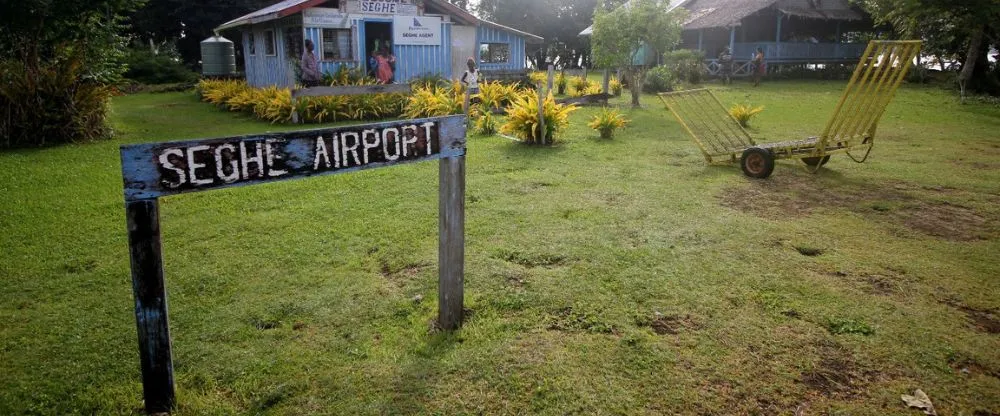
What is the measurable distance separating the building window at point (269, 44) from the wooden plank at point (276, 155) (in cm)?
1735

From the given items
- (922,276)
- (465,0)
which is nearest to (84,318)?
(922,276)

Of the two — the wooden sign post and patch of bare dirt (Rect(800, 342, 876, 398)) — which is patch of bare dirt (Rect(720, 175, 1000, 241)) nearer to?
patch of bare dirt (Rect(800, 342, 876, 398))

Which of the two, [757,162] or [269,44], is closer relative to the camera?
[757,162]

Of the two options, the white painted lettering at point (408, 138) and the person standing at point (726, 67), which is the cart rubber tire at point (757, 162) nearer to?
the white painted lettering at point (408, 138)

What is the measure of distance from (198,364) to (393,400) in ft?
3.65

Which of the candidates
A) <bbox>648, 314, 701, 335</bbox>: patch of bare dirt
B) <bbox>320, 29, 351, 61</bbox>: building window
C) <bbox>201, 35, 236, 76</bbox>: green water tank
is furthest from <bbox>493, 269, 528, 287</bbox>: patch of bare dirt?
<bbox>201, 35, 236, 76</bbox>: green water tank

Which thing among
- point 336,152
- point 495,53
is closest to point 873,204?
point 336,152

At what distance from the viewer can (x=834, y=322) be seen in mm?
3652

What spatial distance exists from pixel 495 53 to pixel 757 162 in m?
17.4

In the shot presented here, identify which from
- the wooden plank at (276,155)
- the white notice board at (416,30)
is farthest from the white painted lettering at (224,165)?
the white notice board at (416,30)

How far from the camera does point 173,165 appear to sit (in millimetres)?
2443

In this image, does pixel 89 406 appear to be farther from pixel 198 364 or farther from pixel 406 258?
pixel 406 258

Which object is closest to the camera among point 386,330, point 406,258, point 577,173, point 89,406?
point 89,406

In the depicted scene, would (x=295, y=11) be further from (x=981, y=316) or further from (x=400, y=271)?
(x=981, y=316)
